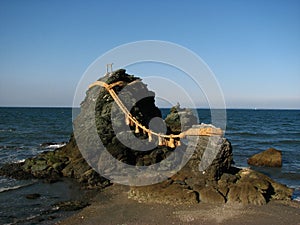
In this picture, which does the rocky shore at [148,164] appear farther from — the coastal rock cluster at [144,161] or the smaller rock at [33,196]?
the smaller rock at [33,196]

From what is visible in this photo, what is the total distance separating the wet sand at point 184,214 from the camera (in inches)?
383

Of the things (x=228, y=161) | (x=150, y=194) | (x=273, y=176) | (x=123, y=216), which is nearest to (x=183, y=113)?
(x=273, y=176)

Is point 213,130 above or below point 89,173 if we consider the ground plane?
above

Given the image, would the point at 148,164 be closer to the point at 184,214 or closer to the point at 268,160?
the point at 184,214

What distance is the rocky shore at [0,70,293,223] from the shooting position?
11.5 metres

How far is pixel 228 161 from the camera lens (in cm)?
1337

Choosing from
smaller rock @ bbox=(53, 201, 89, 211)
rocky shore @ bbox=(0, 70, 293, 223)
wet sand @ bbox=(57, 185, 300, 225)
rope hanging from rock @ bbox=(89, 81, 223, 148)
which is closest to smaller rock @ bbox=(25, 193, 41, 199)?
smaller rock @ bbox=(53, 201, 89, 211)

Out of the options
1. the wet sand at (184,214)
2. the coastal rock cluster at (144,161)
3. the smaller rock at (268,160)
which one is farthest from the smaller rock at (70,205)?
the smaller rock at (268,160)

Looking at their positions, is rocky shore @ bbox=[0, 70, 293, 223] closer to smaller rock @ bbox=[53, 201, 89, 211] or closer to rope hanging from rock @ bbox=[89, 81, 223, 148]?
rope hanging from rock @ bbox=[89, 81, 223, 148]

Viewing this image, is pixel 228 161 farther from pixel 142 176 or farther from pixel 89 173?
pixel 89 173

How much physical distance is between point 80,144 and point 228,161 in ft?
24.8

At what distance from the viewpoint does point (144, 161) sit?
15688mm

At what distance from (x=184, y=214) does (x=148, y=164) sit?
5604 millimetres

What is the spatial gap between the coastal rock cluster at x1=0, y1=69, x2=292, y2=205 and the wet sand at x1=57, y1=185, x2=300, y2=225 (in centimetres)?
46
